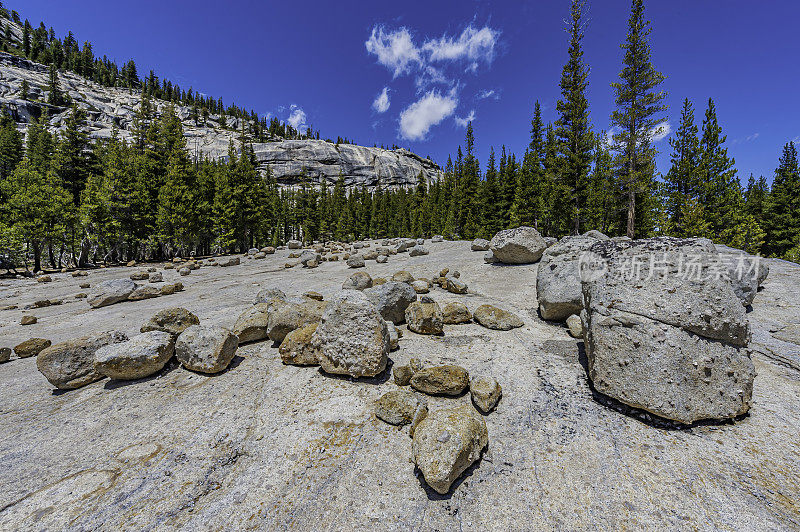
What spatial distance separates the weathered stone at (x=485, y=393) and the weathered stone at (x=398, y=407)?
0.73m

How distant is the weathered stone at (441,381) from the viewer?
13.3 ft

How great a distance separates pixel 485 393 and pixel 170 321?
6.50m

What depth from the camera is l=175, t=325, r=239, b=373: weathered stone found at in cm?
471

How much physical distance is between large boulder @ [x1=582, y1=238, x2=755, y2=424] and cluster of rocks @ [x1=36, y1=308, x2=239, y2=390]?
20.0 feet

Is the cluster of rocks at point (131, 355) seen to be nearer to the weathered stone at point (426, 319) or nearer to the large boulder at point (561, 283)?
the weathered stone at point (426, 319)

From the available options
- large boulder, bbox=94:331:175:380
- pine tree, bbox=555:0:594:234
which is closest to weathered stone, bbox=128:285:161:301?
large boulder, bbox=94:331:175:380

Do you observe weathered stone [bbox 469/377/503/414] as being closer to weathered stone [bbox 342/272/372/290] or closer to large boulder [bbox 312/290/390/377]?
large boulder [bbox 312/290/390/377]

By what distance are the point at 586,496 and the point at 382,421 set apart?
226 centimetres

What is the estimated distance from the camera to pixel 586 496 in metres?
2.65

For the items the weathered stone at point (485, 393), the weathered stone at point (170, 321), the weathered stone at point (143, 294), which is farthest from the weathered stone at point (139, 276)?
the weathered stone at point (485, 393)

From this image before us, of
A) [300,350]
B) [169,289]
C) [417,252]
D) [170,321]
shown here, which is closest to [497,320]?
[300,350]

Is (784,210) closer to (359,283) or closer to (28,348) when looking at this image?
(359,283)

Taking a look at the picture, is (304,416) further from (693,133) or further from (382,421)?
(693,133)

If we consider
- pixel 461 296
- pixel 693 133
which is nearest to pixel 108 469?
pixel 461 296
